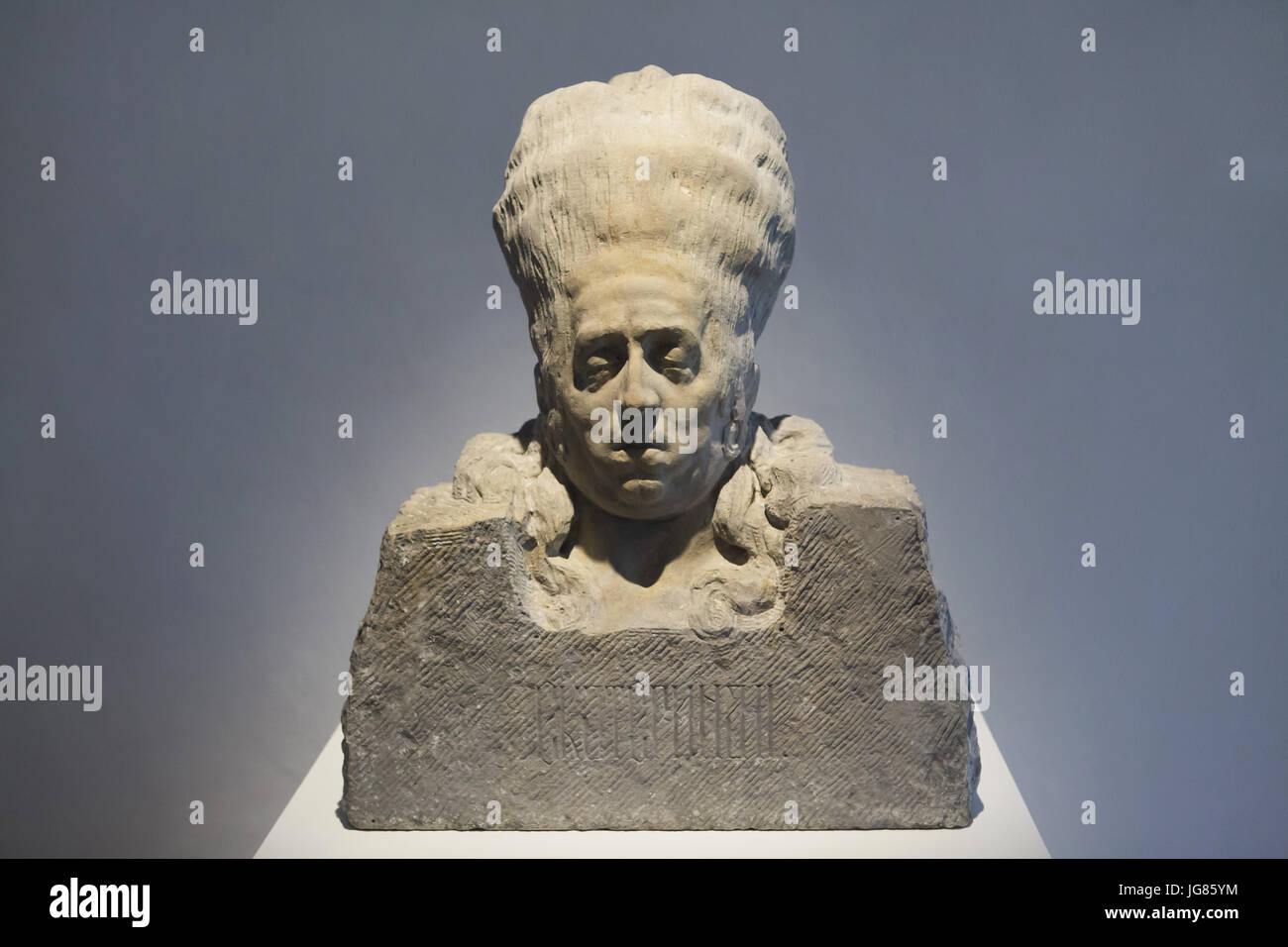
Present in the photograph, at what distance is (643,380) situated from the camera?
3.20 m

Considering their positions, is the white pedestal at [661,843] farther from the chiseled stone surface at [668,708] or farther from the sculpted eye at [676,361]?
the sculpted eye at [676,361]

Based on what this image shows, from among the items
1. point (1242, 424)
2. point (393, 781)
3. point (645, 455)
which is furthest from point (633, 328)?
point (1242, 424)

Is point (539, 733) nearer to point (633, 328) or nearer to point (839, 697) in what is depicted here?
point (839, 697)

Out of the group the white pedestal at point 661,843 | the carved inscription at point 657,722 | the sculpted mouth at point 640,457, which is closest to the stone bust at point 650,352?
the sculpted mouth at point 640,457

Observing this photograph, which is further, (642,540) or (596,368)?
(642,540)

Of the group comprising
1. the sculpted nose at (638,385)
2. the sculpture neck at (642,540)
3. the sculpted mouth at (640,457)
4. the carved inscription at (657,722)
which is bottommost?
the carved inscription at (657,722)

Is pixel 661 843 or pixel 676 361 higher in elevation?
pixel 676 361

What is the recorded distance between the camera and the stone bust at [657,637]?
3.26 m

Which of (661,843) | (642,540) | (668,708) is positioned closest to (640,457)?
(642,540)

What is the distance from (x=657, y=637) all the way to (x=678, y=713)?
182 mm

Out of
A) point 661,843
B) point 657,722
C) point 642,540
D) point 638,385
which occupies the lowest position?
point 661,843

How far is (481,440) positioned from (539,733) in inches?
30.0

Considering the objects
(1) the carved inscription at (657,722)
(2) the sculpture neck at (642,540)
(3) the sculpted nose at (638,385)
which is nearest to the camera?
(3) the sculpted nose at (638,385)

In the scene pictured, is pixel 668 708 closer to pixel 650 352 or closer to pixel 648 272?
pixel 650 352
